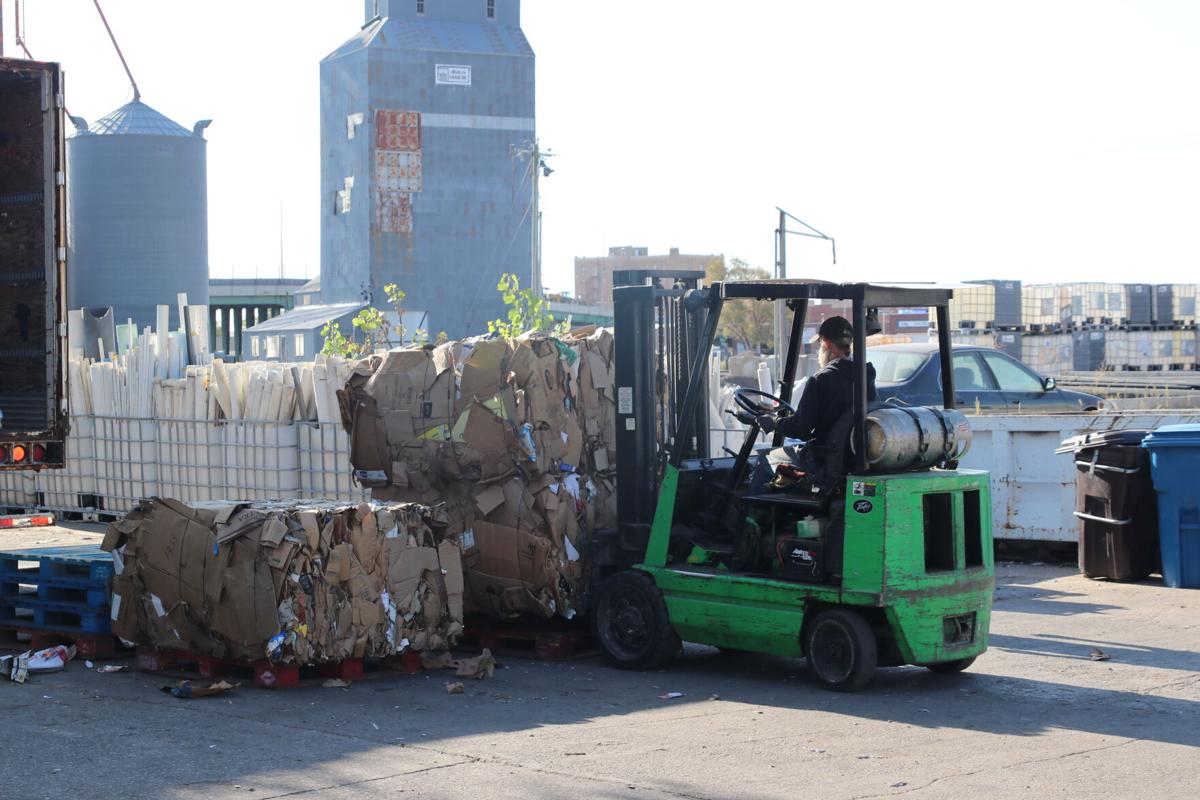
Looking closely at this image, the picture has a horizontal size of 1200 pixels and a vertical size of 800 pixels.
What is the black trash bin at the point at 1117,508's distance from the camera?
12.5 metres

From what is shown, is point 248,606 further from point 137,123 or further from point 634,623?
point 137,123

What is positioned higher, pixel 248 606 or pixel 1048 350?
pixel 1048 350

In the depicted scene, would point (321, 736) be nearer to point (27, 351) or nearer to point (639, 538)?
point (639, 538)

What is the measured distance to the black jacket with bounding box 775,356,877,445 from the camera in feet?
27.0

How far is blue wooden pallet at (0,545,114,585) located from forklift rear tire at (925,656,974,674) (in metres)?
5.24

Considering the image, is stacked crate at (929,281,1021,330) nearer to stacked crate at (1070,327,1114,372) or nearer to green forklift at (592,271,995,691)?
stacked crate at (1070,327,1114,372)

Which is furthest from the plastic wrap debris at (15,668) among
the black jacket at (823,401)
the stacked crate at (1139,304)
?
the stacked crate at (1139,304)

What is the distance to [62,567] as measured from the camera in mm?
9359

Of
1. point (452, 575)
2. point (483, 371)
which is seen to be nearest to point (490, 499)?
point (452, 575)

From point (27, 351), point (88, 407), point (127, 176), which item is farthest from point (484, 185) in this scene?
point (27, 351)

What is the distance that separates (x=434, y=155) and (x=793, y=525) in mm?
47612

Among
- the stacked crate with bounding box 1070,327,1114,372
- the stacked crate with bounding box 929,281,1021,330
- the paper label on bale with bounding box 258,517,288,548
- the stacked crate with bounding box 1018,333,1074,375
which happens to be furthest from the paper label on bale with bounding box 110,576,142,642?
the stacked crate with bounding box 1070,327,1114,372

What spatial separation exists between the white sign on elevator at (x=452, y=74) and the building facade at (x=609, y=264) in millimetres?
92285

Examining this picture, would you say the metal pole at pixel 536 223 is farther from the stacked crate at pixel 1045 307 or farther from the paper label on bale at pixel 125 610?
the paper label on bale at pixel 125 610
